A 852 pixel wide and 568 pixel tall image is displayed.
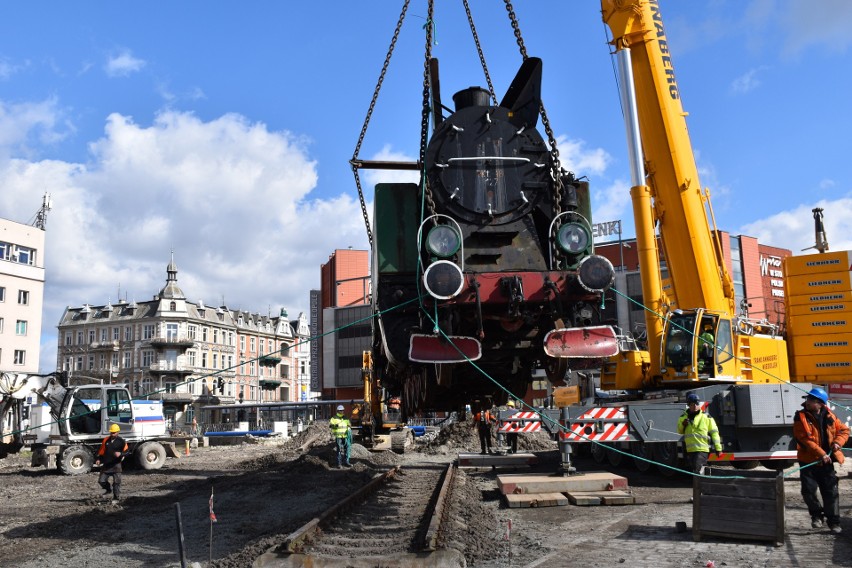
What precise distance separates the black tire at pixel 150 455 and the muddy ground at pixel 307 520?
3657 millimetres

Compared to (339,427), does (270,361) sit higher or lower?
higher

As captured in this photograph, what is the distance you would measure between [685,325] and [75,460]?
52.9 ft

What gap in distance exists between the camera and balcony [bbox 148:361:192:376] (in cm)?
7019

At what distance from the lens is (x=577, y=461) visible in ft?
58.4

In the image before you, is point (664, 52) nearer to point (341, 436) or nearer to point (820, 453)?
point (820, 453)

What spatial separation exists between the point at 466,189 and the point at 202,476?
45.6 ft

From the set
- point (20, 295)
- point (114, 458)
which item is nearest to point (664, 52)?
point (114, 458)

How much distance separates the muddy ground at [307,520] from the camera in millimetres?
6504

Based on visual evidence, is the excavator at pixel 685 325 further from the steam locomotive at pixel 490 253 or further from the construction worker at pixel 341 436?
the construction worker at pixel 341 436

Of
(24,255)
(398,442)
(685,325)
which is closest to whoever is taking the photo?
(685,325)

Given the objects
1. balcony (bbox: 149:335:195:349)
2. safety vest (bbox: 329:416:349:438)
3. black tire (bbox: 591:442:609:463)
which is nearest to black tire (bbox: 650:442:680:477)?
black tire (bbox: 591:442:609:463)

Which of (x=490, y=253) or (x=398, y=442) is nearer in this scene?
(x=490, y=253)

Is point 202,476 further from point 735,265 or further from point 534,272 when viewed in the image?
point 735,265

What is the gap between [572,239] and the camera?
21.0 ft
